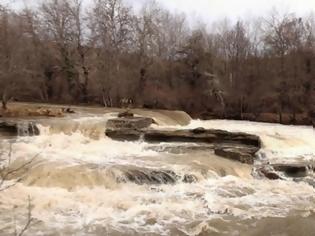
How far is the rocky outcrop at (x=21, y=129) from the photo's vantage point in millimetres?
18911

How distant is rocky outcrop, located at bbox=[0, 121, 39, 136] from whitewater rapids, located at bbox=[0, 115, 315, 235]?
2.40 ft

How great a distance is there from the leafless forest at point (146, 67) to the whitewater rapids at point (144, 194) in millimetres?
16804

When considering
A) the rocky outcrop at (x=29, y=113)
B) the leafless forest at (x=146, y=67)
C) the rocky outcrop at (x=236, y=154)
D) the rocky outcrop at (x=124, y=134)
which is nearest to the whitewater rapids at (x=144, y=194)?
the rocky outcrop at (x=236, y=154)

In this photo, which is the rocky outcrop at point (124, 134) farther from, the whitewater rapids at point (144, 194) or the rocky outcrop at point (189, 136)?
the whitewater rapids at point (144, 194)

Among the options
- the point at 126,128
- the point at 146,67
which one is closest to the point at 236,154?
the point at 126,128

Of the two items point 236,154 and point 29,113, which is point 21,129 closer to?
point 29,113

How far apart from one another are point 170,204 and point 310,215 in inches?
132

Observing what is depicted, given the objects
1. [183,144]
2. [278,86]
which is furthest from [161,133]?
[278,86]

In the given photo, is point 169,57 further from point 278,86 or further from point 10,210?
point 10,210

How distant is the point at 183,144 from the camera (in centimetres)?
1841

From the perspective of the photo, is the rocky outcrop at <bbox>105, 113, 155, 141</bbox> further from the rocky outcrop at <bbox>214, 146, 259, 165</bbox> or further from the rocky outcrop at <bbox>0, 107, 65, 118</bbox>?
the rocky outcrop at <bbox>0, 107, 65, 118</bbox>

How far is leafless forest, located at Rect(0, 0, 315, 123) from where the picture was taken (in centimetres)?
3447

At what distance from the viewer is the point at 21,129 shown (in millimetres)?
18938

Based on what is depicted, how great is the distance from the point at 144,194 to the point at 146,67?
25.9 meters
